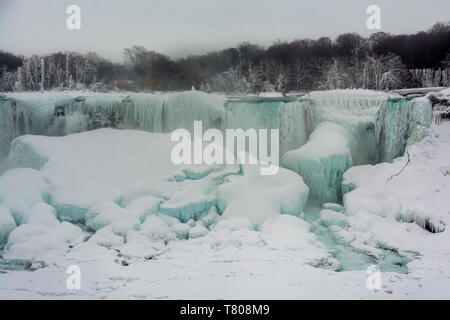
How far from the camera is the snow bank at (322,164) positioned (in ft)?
27.5

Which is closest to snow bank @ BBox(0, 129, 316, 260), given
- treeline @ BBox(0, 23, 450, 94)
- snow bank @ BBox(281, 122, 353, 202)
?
snow bank @ BBox(281, 122, 353, 202)

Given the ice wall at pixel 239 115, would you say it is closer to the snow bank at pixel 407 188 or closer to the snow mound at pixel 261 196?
the snow bank at pixel 407 188

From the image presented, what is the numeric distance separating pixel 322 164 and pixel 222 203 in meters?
2.52

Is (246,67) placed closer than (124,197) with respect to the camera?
→ No

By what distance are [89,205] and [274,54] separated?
1828cm

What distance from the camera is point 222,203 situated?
7.24 metres

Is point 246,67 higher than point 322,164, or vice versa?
point 246,67

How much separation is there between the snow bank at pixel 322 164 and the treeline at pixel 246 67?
40.2ft

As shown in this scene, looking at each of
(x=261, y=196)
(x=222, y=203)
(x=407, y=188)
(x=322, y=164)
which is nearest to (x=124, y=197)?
(x=222, y=203)

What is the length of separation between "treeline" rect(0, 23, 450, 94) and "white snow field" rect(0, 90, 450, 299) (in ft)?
35.0

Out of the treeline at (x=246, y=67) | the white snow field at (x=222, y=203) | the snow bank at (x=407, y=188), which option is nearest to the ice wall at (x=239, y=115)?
the white snow field at (x=222, y=203)

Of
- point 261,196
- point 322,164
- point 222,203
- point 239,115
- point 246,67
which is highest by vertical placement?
point 246,67

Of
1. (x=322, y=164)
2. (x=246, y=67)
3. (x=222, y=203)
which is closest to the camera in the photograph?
(x=222, y=203)

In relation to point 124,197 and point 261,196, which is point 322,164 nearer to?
point 261,196
